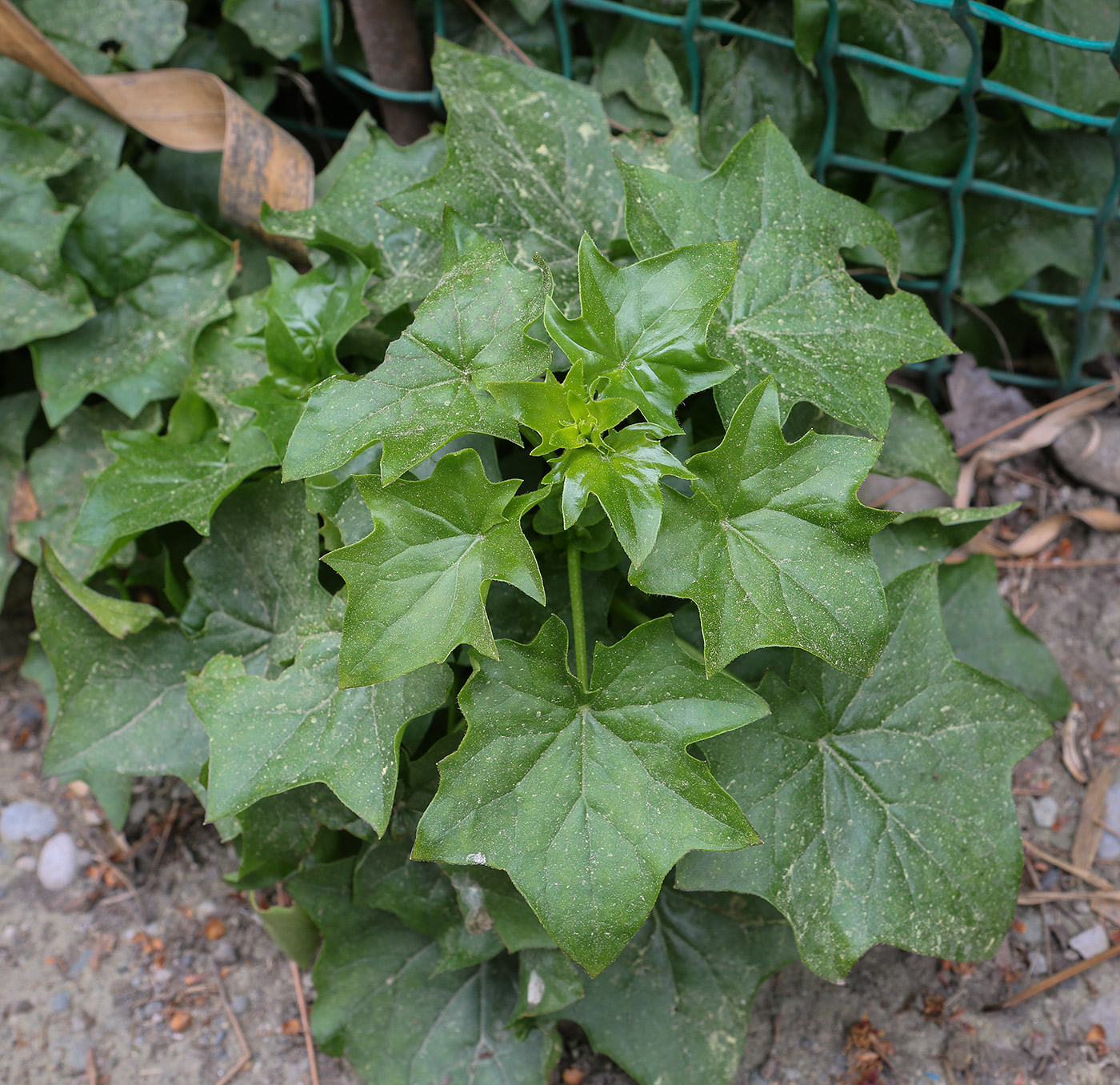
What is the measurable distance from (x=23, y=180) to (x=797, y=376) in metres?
1.62

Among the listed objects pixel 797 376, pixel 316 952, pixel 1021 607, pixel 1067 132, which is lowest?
pixel 316 952

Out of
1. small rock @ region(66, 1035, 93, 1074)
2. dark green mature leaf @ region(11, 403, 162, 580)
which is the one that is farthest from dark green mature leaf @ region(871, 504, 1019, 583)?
small rock @ region(66, 1035, 93, 1074)

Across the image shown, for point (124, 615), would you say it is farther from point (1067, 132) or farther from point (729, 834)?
point (1067, 132)

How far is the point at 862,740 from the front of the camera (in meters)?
1.50

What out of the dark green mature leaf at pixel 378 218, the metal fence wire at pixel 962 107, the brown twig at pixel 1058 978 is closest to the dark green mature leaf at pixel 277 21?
the metal fence wire at pixel 962 107

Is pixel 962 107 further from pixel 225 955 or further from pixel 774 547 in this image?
pixel 225 955

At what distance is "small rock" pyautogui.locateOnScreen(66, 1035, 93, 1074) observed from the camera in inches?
72.6

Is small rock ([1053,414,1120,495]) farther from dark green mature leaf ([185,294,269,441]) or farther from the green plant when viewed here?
dark green mature leaf ([185,294,269,441])

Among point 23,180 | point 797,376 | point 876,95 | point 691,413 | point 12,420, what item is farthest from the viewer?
point 12,420

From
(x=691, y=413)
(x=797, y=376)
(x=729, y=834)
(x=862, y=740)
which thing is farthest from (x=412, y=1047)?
(x=797, y=376)

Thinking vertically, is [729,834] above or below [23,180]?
below

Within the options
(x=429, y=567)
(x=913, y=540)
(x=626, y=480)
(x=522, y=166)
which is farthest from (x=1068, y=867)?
(x=522, y=166)

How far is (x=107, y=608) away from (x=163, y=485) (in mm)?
258

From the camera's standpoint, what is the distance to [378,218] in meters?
1.72
